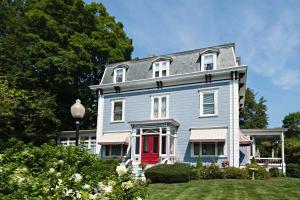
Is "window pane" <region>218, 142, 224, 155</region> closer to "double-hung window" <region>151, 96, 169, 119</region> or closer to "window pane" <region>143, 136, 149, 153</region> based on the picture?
"double-hung window" <region>151, 96, 169, 119</region>

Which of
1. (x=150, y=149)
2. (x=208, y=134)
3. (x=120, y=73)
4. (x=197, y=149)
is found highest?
(x=120, y=73)

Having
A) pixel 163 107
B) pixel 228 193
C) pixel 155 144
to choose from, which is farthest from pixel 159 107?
pixel 228 193

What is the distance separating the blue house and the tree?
77.2ft

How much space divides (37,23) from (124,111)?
14.6 metres

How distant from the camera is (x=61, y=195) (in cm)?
376

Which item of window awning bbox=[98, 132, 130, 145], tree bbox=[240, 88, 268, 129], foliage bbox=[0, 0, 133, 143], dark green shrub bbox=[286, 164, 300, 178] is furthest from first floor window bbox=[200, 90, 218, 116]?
tree bbox=[240, 88, 268, 129]

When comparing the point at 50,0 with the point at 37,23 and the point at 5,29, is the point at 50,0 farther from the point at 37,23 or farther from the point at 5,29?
the point at 5,29

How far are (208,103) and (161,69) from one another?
15.9 feet

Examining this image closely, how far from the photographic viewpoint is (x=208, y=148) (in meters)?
21.5

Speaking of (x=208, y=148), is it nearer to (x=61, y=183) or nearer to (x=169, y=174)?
(x=169, y=174)

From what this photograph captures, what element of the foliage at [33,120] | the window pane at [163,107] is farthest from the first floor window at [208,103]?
the foliage at [33,120]

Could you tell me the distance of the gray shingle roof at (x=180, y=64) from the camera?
22281mm

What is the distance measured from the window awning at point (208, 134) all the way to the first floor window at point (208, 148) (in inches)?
25.8

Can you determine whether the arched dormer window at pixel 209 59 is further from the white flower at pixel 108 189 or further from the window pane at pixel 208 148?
the white flower at pixel 108 189
